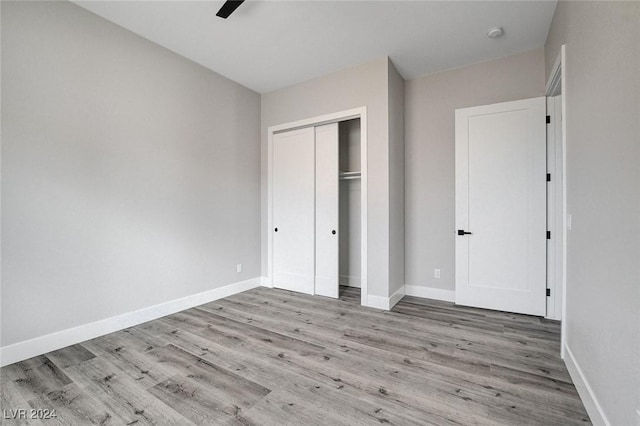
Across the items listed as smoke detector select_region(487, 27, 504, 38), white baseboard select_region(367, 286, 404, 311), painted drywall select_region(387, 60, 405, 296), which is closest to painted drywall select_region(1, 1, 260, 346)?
white baseboard select_region(367, 286, 404, 311)

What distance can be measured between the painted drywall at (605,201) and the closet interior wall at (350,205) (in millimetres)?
2573

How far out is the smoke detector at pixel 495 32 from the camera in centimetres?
278

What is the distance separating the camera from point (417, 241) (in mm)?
3801

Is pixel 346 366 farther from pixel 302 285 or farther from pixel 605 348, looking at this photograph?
pixel 302 285

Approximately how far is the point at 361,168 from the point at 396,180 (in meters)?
0.47

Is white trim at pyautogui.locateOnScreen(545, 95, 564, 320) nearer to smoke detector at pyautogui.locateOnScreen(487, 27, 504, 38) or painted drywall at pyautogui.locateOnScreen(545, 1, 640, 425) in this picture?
smoke detector at pyautogui.locateOnScreen(487, 27, 504, 38)

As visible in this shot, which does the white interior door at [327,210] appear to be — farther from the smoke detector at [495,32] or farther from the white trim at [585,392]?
the white trim at [585,392]

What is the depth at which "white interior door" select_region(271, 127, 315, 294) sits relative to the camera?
13.1 ft

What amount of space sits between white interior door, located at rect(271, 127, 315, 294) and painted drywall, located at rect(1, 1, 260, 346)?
28.9 inches

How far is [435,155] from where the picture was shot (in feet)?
12.1

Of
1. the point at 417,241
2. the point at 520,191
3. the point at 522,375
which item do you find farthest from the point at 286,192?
the point at 522,375

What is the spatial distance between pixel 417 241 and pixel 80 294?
3645 mm

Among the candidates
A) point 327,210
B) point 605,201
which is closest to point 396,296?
point 327,210

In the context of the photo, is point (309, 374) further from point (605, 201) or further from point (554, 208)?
point (554, 208)
